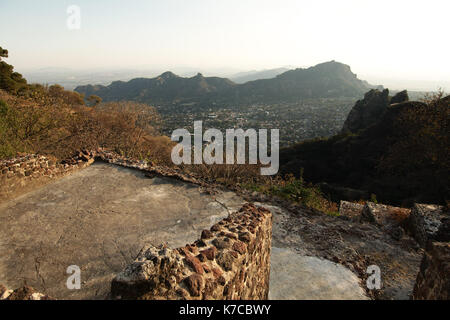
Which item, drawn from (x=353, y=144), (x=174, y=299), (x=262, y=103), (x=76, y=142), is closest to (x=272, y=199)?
(x=174, y=299)

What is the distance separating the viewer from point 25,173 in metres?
5.89

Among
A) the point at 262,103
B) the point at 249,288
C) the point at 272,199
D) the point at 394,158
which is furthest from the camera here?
the point at 262,103

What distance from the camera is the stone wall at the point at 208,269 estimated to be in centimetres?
222

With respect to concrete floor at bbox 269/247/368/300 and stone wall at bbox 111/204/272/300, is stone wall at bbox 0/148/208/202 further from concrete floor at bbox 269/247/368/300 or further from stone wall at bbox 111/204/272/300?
stone wall at bbox 111/204/272/300

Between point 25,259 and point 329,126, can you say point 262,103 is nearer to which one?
point 329,126

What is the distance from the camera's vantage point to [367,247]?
17.9ft

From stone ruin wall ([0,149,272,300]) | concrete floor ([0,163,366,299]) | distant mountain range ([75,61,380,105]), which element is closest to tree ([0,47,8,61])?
concrete floor ([0,163,366,299])

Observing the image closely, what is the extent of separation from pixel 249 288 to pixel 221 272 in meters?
0.78

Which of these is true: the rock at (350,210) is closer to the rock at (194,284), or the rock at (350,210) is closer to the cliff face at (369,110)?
the rock at (194,284)

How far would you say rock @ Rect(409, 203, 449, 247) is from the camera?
224 inches

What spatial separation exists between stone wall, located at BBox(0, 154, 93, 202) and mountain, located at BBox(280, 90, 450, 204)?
17669mm

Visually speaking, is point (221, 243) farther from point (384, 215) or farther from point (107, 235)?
point (384, 215)

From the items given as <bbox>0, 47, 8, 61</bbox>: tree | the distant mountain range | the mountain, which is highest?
the distant mountain range

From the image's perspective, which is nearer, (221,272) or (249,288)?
(221,272)
